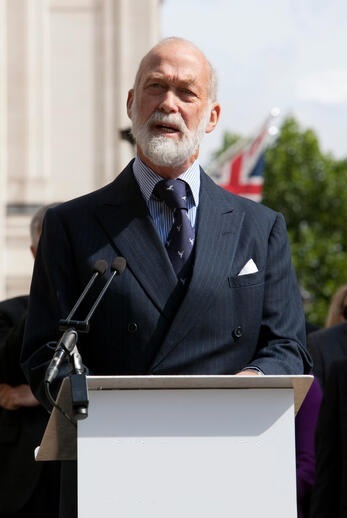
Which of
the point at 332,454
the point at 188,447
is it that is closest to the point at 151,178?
the point at 188,447

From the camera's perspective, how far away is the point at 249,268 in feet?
19.3

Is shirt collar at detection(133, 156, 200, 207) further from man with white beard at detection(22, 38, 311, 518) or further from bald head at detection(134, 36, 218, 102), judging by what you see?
bald head at detection(134, 36, 218, 102)

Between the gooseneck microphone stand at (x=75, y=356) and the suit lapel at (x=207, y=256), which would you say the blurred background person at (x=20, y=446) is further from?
the gooseneck microphone stand at (x=75, y=356)

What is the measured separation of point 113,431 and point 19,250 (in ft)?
86.2

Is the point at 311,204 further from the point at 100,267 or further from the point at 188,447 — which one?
the point at 188,447

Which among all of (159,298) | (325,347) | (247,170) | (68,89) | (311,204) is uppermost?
(159,298)

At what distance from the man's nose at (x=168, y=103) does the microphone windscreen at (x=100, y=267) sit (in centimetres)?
63

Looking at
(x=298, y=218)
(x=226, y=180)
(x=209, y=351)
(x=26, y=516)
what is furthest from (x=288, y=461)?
(x=298, y=218)

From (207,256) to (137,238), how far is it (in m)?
0.26

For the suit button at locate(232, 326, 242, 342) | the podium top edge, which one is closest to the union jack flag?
the suit button at locate(232, 326, 242, 342)

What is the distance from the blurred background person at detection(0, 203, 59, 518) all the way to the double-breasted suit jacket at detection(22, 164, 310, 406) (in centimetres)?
248

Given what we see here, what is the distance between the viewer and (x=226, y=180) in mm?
26547

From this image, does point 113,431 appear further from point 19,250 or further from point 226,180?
point 19,250

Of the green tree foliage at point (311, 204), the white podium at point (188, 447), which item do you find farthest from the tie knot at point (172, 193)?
the green tree foliage at point (311, 204)
